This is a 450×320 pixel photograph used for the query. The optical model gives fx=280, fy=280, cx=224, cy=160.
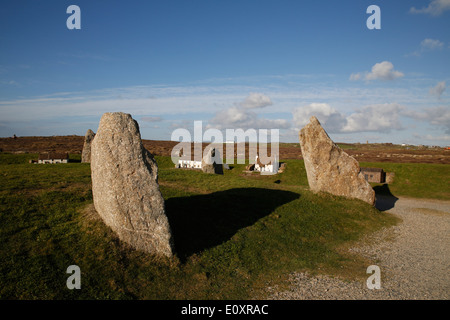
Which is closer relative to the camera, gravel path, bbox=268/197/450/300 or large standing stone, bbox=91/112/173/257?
gravel path, bbox=268/197/450/300

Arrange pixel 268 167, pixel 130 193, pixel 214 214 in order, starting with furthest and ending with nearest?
pixel 268 167
pixel 214 214
pixel 130 193

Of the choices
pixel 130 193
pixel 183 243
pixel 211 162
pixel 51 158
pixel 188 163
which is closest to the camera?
pixel 130 193

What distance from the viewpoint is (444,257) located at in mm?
14000

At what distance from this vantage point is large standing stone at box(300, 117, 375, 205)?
2308 centimetres

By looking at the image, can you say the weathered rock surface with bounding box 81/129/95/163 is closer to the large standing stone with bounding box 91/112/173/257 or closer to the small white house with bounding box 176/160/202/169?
the small white house with bounding box 176/160/202/169

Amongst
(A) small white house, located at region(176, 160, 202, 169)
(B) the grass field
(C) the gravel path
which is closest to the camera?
(B) the grass field

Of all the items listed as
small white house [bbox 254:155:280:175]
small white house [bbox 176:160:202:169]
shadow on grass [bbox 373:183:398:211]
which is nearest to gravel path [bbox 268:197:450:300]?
shadow on grass [bbox 373:183:398:211]

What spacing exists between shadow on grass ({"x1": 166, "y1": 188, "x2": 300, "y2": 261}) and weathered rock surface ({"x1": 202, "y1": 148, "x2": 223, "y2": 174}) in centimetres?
929

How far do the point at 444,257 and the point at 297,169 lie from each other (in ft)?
96.0

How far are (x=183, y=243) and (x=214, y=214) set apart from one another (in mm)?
3817

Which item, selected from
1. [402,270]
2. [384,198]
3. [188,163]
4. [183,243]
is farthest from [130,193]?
[188,163]

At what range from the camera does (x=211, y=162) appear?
1213 inches

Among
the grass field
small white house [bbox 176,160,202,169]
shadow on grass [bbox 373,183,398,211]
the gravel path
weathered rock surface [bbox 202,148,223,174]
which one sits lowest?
shadow on grass [bbox 373,183,398,211]

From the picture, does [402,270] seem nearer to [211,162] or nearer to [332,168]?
[332,168]
